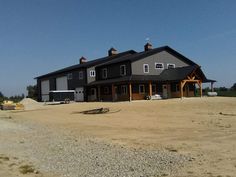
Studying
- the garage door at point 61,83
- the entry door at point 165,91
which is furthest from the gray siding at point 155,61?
the garage door at point 61,83

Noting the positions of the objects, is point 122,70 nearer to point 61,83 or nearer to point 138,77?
point 138,77

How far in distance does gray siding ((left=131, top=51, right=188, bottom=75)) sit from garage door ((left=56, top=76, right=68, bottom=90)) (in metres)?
15.6

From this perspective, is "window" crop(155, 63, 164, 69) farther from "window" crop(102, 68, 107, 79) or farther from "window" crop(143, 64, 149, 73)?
"window" crop(102, 68, 107, 79)

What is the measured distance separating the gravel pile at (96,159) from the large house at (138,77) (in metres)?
26.7

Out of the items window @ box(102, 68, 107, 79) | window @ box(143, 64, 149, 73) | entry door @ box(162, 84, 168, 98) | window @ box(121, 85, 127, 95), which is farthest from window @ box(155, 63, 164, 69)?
window @ box(102, 68, 107, 79)

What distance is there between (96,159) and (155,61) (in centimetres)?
3662

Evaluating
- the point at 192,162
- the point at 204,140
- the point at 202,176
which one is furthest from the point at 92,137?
the point at 202,176

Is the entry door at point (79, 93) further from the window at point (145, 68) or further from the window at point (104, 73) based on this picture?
the window at point (145, 68)

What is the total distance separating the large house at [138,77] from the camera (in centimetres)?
4216

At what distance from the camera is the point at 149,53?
45156 millimetres

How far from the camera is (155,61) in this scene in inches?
1805

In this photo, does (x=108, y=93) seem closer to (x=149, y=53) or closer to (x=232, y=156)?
(x=149, y=53)

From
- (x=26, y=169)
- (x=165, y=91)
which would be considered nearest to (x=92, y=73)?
(x=165, y=91)

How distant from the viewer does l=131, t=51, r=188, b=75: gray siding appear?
4366 centimetres
